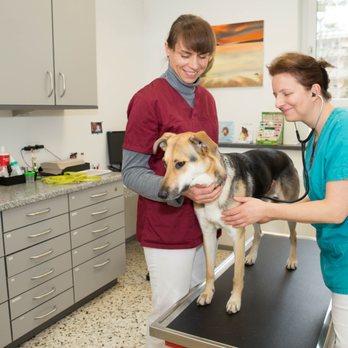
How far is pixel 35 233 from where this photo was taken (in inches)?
95.9

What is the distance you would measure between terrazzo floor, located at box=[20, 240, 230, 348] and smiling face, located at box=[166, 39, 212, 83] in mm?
1795

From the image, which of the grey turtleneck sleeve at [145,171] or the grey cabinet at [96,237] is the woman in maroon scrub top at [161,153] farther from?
the grey cabinet at [96,237]

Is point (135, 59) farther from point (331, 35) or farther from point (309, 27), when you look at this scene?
point (331, 35)

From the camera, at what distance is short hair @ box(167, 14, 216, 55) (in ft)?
4.82

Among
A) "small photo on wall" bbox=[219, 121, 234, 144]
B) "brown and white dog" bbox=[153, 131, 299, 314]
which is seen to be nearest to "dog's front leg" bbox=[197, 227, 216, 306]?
"brown and white dog" bbox=[153, 131, 299, 314]

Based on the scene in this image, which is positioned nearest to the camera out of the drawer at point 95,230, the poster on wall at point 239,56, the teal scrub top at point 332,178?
the teal scrub top at point 332,178

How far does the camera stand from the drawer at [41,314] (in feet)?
7.75

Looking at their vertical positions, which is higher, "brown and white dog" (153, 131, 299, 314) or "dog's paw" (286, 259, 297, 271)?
"brown and white dog" (153, 131, 299, 314)

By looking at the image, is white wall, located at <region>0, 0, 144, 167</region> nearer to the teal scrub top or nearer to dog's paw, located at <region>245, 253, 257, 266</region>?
dog's paw, located at <region>245, 253, 257, 266</region>

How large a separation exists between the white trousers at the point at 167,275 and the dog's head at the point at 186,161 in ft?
1.08

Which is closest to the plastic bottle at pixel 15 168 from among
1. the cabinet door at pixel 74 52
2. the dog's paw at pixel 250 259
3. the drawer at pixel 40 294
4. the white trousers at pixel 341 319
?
the cabinet door at pixel 74 52

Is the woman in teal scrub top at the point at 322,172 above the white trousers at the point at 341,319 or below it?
above

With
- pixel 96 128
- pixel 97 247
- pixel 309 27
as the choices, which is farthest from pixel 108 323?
pixel 309 27

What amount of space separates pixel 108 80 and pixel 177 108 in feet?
8.28
